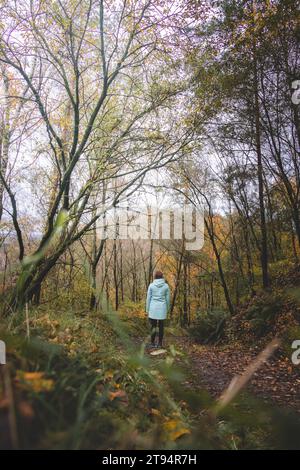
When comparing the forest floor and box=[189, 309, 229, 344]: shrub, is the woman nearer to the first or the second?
the forest floor

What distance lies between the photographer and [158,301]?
7414 millimetres

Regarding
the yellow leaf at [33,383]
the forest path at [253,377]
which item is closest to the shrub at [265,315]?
the forest path at [253,377]

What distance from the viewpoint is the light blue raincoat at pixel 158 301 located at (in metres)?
7.34

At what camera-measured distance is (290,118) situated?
9672 mm

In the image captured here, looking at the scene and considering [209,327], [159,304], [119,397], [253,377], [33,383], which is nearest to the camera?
[33,383]

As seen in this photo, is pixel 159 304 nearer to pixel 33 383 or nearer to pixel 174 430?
pixel 174 430

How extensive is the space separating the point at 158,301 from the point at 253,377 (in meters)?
2.85

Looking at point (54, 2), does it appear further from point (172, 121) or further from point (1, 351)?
point (1, 351)

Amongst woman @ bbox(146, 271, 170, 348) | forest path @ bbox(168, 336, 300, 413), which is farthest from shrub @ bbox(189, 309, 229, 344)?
woman @ bbox(146, 271, 170, 348)

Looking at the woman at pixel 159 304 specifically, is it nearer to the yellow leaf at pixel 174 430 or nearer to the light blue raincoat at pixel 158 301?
the light blue raincoat at pixel 158 301

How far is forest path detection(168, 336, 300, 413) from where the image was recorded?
14.7ft

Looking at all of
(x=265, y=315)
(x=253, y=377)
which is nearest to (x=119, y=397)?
(x=253, y=377)


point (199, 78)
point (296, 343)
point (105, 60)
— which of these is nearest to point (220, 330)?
point (296, 343)

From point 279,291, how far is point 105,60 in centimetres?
830
